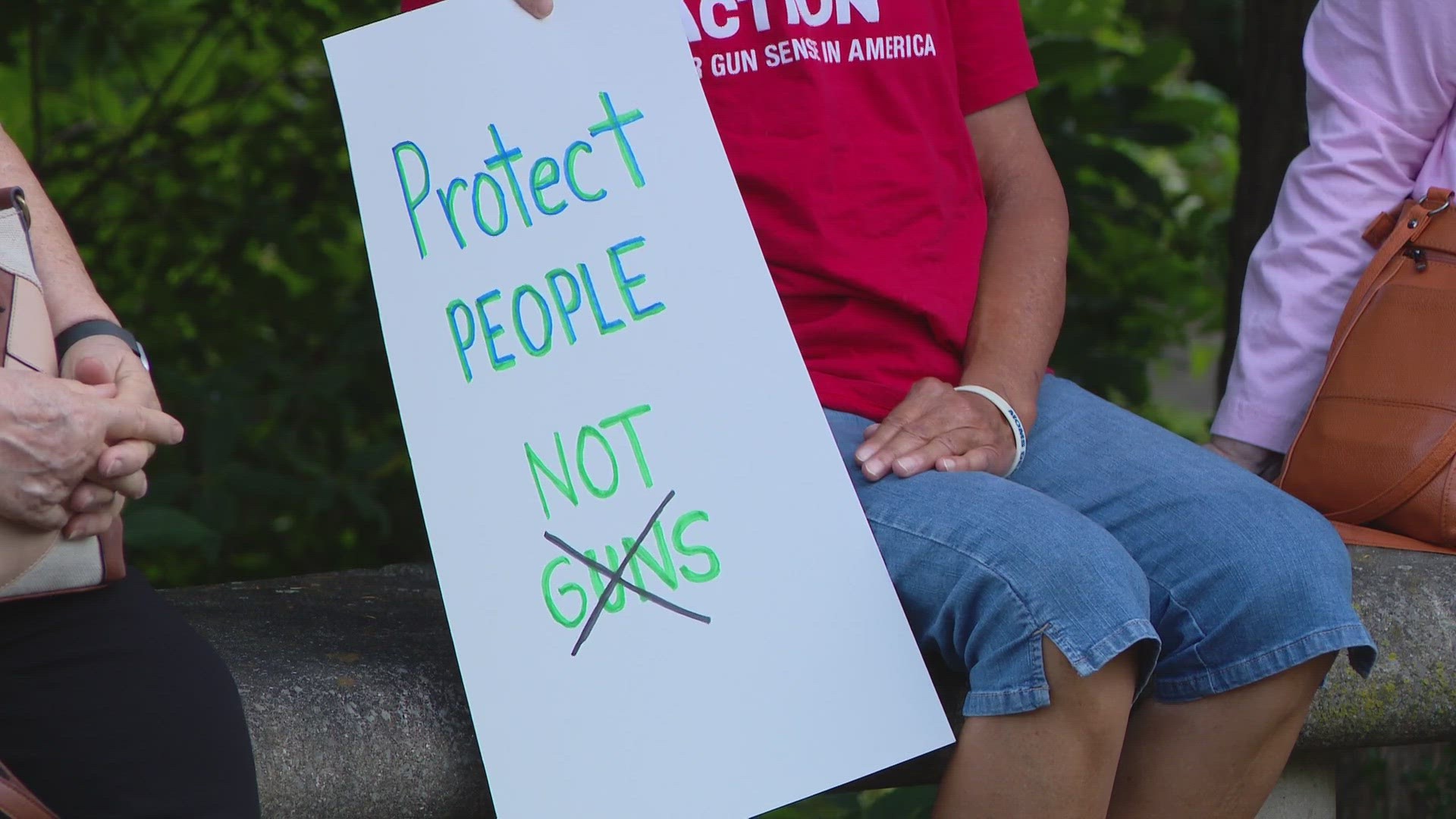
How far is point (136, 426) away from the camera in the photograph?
122 cm

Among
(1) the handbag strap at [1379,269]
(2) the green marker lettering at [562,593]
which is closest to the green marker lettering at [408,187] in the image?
(2) the green marker lettering at [562,593]

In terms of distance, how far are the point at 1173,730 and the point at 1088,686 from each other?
0.21 m

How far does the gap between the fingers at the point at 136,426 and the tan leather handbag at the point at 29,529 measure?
0.23 feet

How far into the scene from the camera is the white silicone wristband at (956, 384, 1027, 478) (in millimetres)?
1662

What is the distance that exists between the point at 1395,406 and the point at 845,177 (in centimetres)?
76

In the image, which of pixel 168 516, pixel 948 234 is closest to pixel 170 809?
pixel 168 516

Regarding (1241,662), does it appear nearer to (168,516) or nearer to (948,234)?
(948,234)

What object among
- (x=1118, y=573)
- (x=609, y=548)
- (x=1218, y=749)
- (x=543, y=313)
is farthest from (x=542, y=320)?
(x=1218, y=749)

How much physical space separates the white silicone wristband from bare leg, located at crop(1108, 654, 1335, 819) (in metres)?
0.31

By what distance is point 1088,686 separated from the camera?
1332mm

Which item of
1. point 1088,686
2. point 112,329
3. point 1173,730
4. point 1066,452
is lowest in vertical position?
point 1173,730

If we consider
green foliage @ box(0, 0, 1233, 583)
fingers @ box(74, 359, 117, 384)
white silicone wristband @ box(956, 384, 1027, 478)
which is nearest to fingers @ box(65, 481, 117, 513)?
fingers @ box(74, 359, 117, 384)

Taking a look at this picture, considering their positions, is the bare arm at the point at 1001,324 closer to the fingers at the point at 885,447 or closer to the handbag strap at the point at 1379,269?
the fingers at the point at 885,447

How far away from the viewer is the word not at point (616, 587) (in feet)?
4.57
